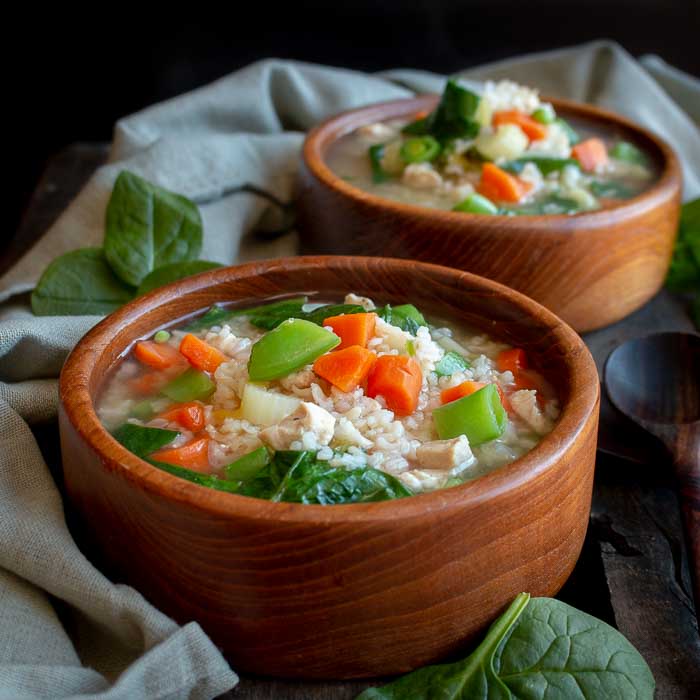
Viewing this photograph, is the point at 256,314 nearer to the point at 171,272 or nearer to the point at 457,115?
the point at 171,272

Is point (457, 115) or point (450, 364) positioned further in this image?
point (457, 115)

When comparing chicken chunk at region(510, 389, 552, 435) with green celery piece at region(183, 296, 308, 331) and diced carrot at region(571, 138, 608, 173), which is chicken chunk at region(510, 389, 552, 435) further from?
diced carrot at region(571, 138, 608, 173)

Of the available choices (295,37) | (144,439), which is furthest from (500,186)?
(295,37)

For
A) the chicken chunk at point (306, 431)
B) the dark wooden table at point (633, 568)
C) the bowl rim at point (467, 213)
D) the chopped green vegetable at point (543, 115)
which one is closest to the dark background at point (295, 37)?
the bowl rim at point (467, 213)

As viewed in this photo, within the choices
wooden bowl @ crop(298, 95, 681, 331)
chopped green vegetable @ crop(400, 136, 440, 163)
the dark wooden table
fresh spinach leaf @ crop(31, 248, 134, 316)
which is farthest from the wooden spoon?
fresh spinach leaf @ crop(31, 248, 134, 316)

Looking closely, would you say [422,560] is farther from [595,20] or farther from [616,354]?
[595,20]

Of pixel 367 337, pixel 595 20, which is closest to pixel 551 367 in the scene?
pixel 367 337
